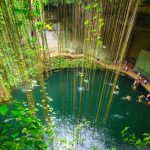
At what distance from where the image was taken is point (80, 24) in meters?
6.88

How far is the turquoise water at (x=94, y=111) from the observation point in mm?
5105

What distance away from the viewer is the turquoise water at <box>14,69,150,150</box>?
16.8 feet

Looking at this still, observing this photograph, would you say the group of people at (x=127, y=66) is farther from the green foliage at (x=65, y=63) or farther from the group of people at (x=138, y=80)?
the green foliage at (x=65, y=63)

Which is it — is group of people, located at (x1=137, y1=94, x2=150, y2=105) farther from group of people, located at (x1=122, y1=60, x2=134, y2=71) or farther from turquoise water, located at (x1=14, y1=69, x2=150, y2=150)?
group of people, located at (x1=122, y1=60, x2=134, y2=71)

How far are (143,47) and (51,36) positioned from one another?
3.49 m

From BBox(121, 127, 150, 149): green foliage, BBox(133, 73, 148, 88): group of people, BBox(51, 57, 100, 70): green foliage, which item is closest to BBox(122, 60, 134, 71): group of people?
BBox(133, 73, 148, 88): group of people

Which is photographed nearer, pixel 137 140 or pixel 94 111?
pixel 137 140

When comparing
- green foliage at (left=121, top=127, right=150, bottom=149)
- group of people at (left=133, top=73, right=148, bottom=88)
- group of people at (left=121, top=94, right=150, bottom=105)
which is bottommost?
group of people at (left=121, top=94, right=150, bottom=105)

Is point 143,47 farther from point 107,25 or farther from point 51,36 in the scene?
point 51,36

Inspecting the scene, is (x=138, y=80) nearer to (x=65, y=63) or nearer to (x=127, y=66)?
(x=127, y=66)

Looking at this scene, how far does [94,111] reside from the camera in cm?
599

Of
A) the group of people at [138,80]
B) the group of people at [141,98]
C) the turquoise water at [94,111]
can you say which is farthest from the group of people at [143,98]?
the group of people at [138,80]

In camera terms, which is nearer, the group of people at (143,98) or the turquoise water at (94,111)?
the turquoise water at (94,111)

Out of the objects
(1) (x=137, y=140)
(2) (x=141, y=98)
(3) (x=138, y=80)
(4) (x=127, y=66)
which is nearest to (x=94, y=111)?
(2) (x=141, y=98)
